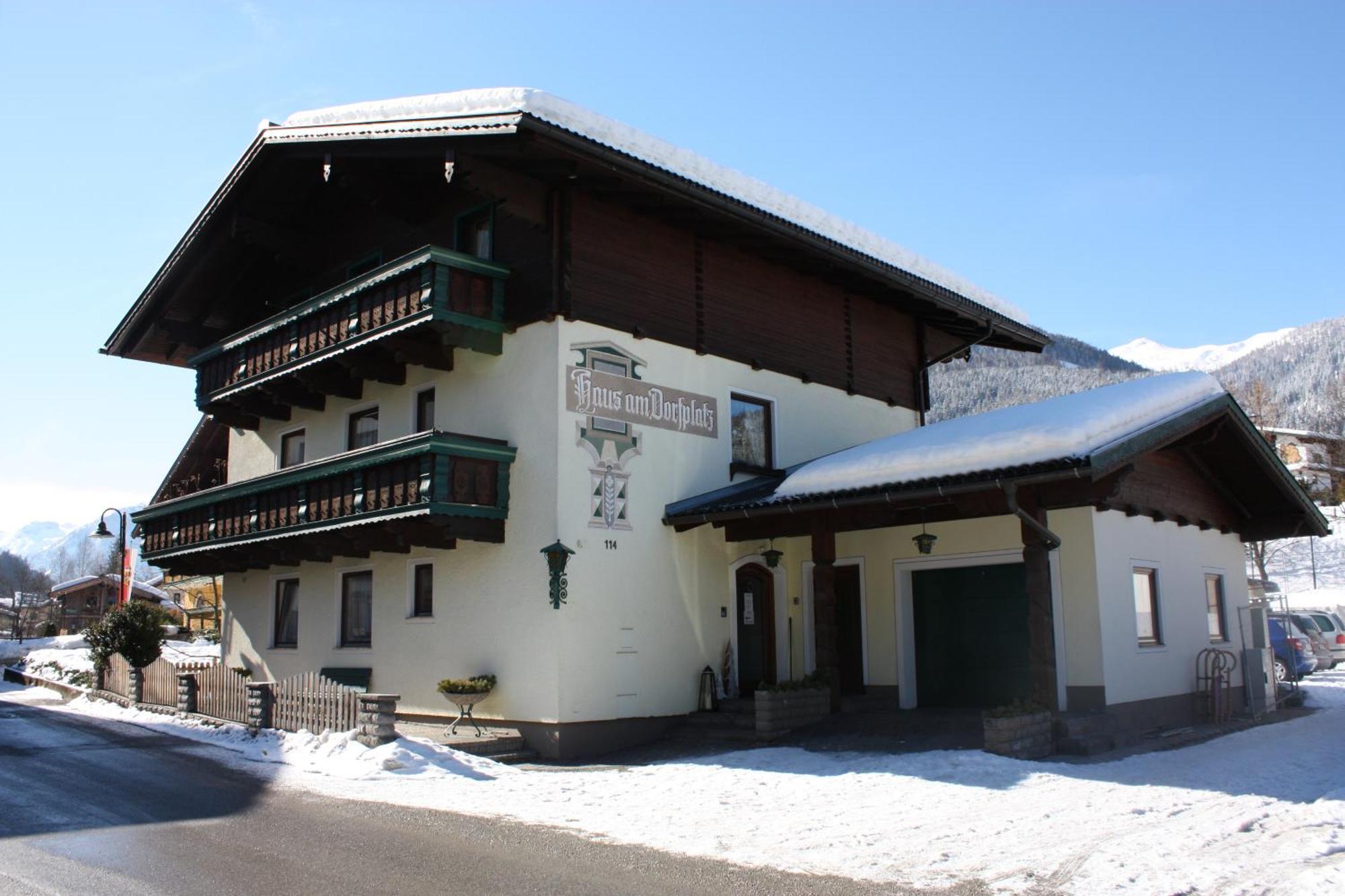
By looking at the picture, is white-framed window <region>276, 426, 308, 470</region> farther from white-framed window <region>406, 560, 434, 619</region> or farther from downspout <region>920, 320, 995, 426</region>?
downspout <region>920, 320, 995, 426</region>

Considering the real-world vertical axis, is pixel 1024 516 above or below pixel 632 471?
below

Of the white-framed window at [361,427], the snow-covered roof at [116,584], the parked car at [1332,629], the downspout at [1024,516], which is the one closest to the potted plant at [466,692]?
the white-framed window at [361,427]

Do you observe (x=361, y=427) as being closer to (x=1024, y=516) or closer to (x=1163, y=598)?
(x=1024, y=516)

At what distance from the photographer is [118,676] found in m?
21.7

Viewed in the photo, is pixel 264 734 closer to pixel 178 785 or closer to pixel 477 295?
pixel 178 785

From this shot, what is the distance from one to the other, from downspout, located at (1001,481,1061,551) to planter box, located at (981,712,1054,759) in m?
2.11

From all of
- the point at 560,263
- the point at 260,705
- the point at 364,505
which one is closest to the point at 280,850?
the point at 260,705

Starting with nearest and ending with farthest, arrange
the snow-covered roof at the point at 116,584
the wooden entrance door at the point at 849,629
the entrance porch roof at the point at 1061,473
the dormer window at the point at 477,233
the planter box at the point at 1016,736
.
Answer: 1. the planter box at the point at 1016,736
2. the entrance porch roof at the point at 1061,473
3. the dormer window at the point at 477,233
4. the wooden entrance door at the point at 849,629
5. the snow-covered roof at the point at 116,584

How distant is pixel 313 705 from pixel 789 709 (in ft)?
21.4

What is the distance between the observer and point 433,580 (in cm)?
1752

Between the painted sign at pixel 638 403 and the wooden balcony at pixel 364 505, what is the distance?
1348 millimetres

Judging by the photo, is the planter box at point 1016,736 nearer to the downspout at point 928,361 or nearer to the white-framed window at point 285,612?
the downspout at point 928,361

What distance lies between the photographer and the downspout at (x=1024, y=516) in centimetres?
1322

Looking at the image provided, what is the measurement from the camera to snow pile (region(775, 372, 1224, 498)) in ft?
44.4
